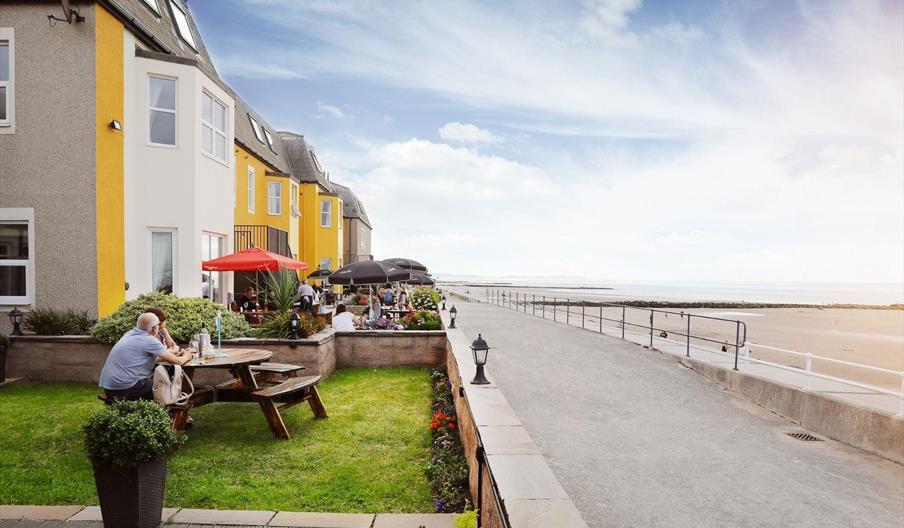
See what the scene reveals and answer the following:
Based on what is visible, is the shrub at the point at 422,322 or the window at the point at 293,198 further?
the window at the point at 293,198

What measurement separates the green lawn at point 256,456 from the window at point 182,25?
1143cm

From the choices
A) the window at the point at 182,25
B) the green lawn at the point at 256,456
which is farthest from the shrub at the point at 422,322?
the window at the point at 182,25

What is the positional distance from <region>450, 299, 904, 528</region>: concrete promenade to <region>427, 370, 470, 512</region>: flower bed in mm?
1123

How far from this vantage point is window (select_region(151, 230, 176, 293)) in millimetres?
11414

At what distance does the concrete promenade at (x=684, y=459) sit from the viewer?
4.77m

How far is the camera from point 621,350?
13812 mm

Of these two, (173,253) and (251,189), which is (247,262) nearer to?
(173,253)

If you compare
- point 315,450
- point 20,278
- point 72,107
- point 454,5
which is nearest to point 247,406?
point 315,450

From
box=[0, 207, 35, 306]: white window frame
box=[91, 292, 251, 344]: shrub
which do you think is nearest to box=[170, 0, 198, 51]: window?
box=[0, 207, 35, 306]: white window frame

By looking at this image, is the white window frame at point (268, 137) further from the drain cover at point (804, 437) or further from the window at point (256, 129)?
the drain cover at point (804, 437)

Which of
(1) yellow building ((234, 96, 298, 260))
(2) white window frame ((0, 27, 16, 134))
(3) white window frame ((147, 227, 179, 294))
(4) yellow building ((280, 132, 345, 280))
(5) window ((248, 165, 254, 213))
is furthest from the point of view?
(4) yellow building ((280, 132, 345, 280))

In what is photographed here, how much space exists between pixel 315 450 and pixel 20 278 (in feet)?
27.9

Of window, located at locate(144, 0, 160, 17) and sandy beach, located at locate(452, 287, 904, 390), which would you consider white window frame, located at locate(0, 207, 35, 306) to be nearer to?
window, located at locate(144, 0, 160, 17)

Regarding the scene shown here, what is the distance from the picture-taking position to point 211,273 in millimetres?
14445
